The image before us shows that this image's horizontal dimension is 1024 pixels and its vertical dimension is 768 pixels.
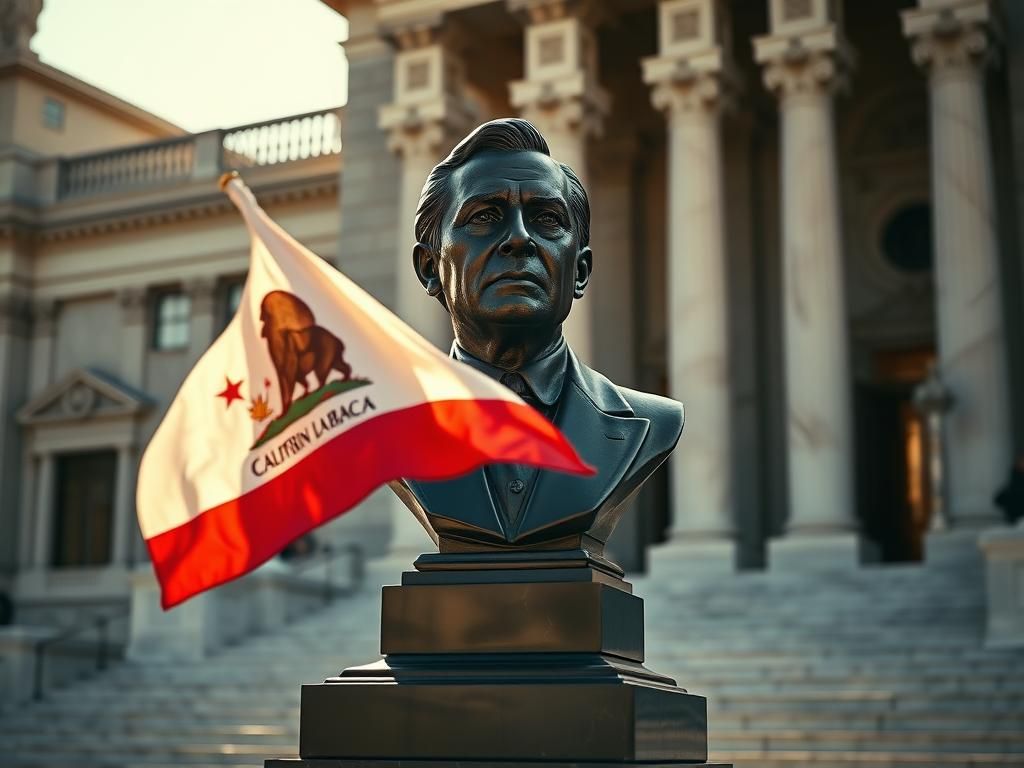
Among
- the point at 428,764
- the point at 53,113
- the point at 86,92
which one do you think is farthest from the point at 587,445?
the point at 86,92

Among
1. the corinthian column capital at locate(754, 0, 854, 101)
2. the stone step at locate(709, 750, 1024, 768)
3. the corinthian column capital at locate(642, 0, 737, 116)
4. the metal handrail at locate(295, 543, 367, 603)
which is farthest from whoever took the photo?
the metal handrail at locate(295, 543, 367, 603)

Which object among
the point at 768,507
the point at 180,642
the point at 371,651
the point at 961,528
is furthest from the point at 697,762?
the point at 768,507

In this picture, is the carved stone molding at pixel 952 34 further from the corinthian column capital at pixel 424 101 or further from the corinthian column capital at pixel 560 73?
A: the corinthian column capital at pixel 424 101

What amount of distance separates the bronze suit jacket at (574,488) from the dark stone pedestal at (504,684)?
110mm

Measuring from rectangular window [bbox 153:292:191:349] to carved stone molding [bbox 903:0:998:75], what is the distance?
59.8 feet

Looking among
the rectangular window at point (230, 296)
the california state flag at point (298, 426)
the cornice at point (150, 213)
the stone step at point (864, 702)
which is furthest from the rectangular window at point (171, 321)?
the california state flag at point (298, 426)

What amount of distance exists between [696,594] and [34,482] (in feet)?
63.8

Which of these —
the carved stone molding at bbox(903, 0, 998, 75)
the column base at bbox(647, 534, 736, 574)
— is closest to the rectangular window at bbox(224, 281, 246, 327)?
the column base at bbox(647, 534, 736, 574)

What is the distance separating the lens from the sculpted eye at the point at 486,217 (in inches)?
173

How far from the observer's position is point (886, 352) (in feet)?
90.4

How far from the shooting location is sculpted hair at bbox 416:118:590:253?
446cm

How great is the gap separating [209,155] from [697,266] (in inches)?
577

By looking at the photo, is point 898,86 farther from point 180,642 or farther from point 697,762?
point 697,762

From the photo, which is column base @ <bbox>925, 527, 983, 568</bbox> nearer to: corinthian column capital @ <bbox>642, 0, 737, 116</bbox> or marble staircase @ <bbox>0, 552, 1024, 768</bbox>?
marble staircase @ <bbox>0, 552, 1024, 768</bbox>
